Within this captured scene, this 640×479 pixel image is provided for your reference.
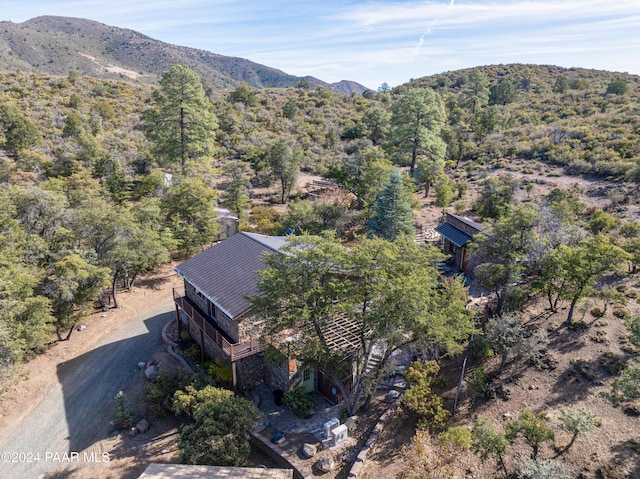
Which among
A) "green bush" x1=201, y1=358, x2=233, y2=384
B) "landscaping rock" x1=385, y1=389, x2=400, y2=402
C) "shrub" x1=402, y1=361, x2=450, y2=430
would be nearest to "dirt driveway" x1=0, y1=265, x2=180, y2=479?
"green bush" x1=201, y1=358, x2=233, y2=384

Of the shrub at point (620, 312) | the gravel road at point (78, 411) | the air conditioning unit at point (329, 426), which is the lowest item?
the gravel road at point (78, 411)

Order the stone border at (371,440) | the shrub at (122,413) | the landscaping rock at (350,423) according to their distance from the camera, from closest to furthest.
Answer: the stone border at (371,440), the landscaping rock at (350,423), the shrub at (122,413)

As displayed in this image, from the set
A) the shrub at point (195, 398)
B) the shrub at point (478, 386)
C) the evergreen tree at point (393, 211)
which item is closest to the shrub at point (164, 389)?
the shrub at point (195, 398)

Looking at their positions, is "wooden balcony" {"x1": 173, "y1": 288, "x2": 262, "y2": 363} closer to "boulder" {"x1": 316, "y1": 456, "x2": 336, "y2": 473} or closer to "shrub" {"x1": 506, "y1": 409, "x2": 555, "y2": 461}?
"boulder" {"x1": 316, "y1": 456, "x2": 336, "y2": 473}

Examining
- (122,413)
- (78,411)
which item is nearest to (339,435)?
(122,413)

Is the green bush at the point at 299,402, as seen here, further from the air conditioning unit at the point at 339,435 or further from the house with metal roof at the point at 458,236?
the house with metal roof at the point at 458,236

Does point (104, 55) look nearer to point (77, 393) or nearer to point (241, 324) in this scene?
point (77, 393)
